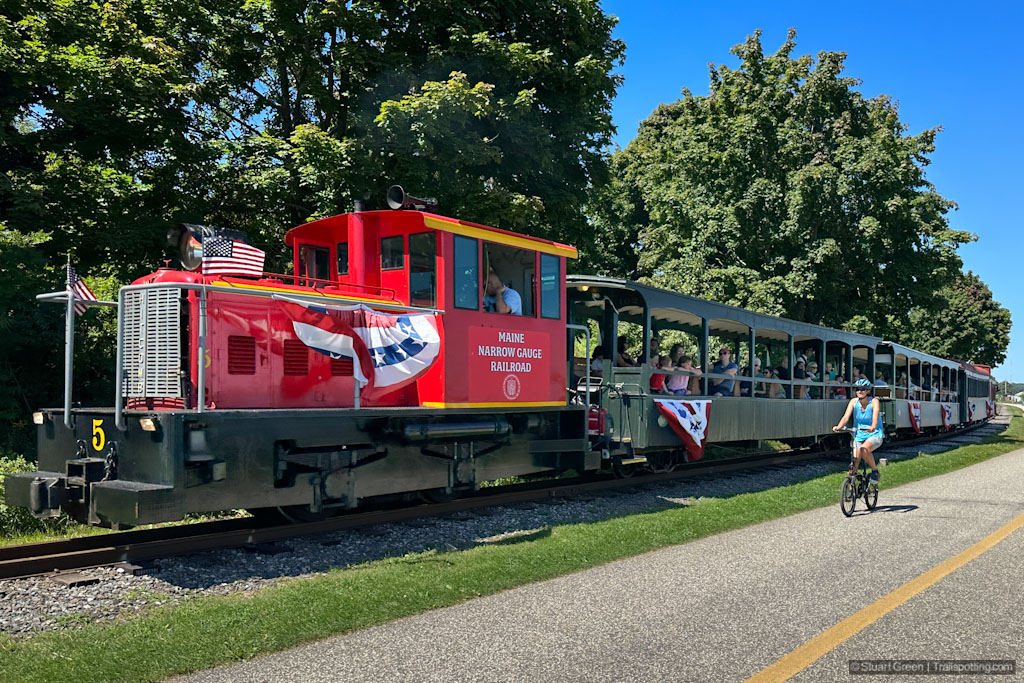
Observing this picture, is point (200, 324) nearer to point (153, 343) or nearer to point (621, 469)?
point (153, 343)

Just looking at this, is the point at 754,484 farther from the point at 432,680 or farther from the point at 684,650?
the point at 432,680

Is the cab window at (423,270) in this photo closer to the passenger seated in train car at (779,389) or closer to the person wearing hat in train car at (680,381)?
the person wearing hat in train car at (680,381)

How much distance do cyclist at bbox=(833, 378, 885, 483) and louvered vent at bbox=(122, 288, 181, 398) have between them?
26.2 feet

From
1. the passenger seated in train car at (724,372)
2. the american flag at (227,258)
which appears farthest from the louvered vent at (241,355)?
the passenger seated in train car at (724,372)

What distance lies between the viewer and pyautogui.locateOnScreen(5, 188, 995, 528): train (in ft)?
23.0

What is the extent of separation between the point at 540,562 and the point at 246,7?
11.6 metres

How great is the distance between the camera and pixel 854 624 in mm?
5305

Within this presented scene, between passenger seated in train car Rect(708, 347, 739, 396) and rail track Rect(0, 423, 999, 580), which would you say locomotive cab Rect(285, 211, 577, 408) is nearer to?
rail track Rect(0, 423, 999, 580)

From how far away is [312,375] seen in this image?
26.5 feet

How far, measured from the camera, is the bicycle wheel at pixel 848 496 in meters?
9.74

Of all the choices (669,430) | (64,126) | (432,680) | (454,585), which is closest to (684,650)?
(432,680)

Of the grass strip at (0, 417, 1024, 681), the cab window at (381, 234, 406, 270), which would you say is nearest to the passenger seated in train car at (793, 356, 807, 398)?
the grass strip at (0, 417, 1024, 681)

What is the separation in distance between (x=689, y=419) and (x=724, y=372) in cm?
240

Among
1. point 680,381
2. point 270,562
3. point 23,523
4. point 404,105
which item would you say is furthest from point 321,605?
point 404,105
